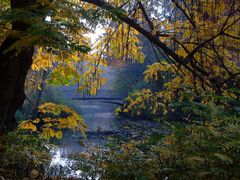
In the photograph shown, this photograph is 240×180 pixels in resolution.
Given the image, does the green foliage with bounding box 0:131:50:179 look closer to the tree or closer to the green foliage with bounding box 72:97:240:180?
the tree

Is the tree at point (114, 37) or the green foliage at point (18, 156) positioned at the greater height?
the tree at point (114, 37)

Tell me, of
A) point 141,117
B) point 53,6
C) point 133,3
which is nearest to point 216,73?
point 133,3

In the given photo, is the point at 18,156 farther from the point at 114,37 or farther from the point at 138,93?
the point at 114,37

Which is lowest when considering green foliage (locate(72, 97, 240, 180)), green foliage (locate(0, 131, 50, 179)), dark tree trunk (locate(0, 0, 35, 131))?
green foliage (locate(0, 131, 50, 179))

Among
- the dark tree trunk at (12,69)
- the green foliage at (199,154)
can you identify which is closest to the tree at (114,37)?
the dark tree trunk at (12,69)

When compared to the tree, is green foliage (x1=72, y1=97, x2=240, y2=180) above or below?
below

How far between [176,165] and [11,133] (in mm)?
2122

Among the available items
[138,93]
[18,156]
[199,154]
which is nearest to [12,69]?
[18,156]

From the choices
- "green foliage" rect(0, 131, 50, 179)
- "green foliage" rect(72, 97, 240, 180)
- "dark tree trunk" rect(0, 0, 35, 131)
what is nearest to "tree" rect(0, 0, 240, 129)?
"dark tree trunk" rect(0, 0, 35, 131)

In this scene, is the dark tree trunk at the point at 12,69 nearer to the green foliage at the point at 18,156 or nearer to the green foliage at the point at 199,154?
the green foliage at the point at 18,156

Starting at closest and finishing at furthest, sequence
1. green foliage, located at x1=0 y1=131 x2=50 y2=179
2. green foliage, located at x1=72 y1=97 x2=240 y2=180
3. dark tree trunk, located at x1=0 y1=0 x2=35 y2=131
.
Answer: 1. green foliage, located at x1=72 y1=97 x2=240 y2=180
2. dark tree trunk, located at x1=0 y1=0 x2=35 y2=131
3. green foliage, located at x1=0 y1=131 x2=50 y2=179

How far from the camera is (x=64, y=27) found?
6.95 ft

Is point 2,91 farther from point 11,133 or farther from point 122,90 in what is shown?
point 122,90

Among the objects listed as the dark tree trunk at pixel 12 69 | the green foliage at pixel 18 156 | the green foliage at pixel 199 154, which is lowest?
the green foliage at pixel 18 156
